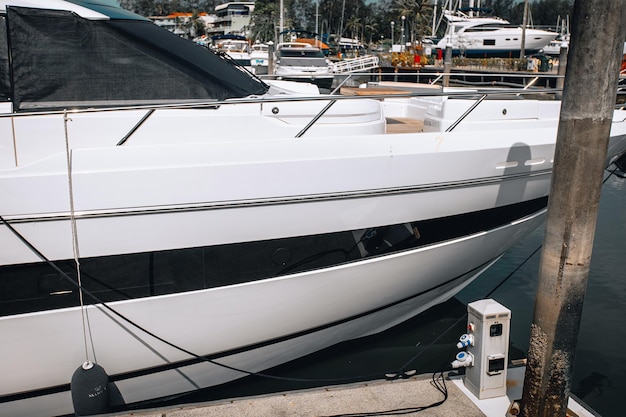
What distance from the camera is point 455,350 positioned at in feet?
18.3

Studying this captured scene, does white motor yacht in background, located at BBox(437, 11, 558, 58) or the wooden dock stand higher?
white motor yacht in background, located at BBox(437, 11, 558, 58)

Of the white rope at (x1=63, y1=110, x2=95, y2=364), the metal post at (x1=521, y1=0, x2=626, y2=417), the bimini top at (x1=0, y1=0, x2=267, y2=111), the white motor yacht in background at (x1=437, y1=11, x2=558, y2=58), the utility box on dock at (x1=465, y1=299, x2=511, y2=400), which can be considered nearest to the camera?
the metal post at (x1=521, y1=0, x2=626, y2=417)

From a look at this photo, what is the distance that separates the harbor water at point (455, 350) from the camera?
189 inches

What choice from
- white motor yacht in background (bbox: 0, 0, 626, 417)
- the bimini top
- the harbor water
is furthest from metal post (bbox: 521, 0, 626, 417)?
the bimini top

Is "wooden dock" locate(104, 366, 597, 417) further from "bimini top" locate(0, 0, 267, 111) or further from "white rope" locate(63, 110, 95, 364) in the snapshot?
"bimini top" locate(0, 0, 267, 111)

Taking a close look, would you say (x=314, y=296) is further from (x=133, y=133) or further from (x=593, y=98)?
(x=593, y=98)

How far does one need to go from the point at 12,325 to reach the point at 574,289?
3493 mm

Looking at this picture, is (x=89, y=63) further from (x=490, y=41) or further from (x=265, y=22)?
(x=265, y=22)

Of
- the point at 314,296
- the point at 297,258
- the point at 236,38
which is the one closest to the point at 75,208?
the point at 297,258

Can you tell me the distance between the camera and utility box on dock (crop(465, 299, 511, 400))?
361 centimetres

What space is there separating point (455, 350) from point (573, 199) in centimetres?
286

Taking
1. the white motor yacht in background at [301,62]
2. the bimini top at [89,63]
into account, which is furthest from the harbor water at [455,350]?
the white motor yacht in background at [301,62]

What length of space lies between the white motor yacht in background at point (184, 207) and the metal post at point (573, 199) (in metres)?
1.16

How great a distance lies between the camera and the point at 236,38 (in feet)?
143
